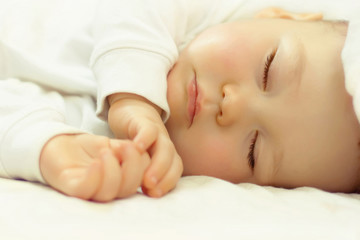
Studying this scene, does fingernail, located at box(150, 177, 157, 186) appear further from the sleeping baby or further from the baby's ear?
the baby's ear

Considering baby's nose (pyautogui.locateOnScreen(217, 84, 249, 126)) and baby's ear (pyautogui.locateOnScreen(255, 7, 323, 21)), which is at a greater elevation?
baby's ear (pyautogui.locateOnScreen(255, 7, 323, 21))

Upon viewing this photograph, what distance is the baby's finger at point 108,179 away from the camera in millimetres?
585

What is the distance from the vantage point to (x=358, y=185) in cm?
98

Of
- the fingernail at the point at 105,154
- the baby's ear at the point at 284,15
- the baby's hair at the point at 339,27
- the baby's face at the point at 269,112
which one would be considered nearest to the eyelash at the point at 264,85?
the baby's face at the point at 269,112

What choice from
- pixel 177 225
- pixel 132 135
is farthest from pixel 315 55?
pixel 177 225

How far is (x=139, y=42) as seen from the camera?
101cm

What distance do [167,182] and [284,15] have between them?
0.67 metres

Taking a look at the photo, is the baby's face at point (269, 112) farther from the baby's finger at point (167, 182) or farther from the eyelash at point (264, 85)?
the baby's finger at point (167, 182)

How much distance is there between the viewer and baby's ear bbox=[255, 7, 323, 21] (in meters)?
1.15

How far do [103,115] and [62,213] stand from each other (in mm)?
441

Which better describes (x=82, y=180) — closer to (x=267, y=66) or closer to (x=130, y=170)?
(x=130, y=170)

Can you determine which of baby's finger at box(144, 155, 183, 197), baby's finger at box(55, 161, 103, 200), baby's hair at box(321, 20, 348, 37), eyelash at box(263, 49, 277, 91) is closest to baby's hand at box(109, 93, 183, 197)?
baby's finger at box(144, 155, 183, 197)

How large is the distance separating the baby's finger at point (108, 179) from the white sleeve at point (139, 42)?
1.05 ft

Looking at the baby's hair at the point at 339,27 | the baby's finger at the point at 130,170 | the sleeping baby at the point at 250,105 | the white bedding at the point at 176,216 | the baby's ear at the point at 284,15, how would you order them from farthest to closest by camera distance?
the baby's ear at the point at 284,15, the baby's hair at the point at 339,27, the sleeping baby at the point at 250,105, the baby's finger at the point at 130,170, the white bedding at the point at 176,216
